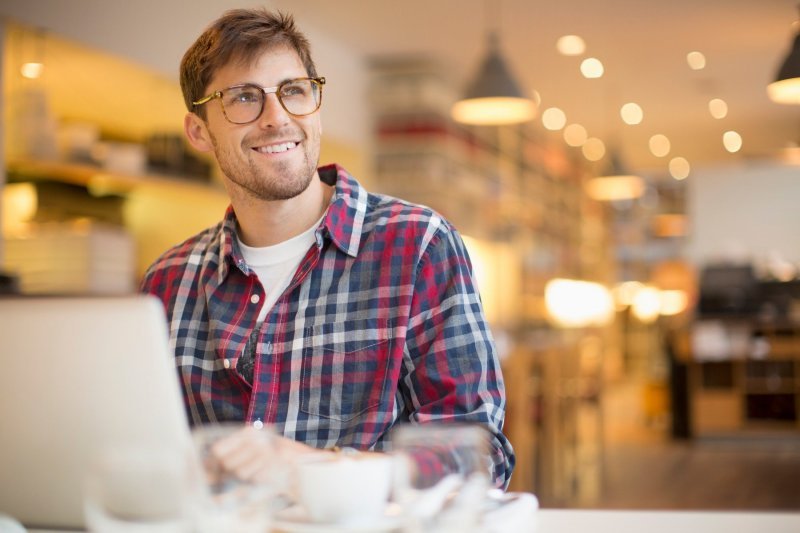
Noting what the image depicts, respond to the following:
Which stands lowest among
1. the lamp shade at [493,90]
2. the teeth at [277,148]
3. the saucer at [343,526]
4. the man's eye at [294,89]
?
the saucer at [343,526]

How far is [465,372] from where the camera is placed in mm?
1583

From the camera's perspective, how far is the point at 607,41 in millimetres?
8125

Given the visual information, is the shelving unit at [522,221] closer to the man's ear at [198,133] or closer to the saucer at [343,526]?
the man's ear at [198,133]

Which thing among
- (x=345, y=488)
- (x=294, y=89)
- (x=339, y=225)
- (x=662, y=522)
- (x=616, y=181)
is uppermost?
(x=616, y=181)

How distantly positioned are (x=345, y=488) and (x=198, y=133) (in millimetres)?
1233

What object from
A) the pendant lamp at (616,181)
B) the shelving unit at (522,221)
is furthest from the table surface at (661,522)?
the pendant lamp at (616,181)

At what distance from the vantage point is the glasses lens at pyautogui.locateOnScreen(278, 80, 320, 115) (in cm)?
176

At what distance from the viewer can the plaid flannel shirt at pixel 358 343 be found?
63.3 inches

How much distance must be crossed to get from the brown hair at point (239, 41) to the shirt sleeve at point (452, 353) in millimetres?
464

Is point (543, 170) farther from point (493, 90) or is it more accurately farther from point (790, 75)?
point (790, 75)

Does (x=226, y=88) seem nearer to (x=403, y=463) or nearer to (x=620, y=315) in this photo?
(x=403, y=463)

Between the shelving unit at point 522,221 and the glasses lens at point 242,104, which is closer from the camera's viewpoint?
the glasses lens at point 242,104

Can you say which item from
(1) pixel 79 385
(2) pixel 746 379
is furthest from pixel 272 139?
(2) pixel 746 379

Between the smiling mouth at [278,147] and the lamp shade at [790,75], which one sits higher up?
the lamp shade at [790,75]
